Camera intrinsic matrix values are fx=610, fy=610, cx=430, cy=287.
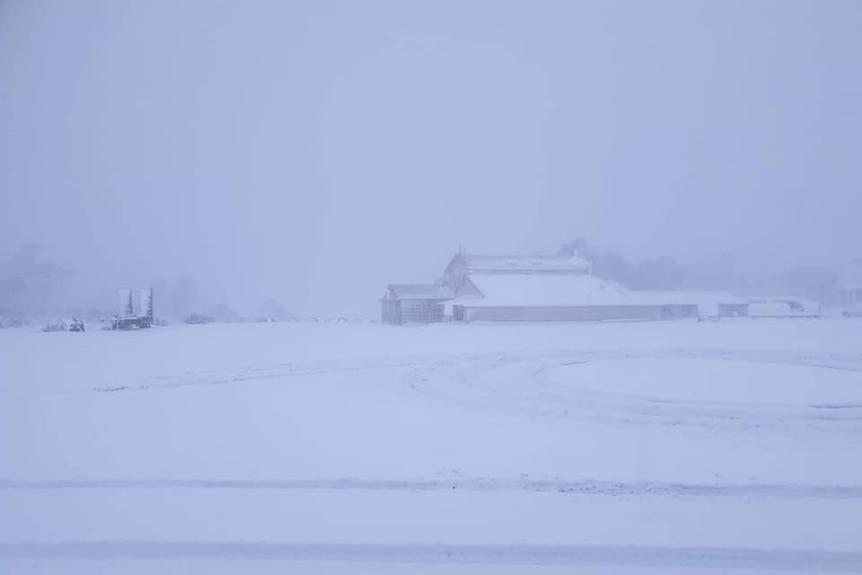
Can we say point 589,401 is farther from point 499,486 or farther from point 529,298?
point 529,298

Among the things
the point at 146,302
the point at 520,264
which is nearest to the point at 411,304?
the point at 520,264

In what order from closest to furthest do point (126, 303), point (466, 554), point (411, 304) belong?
1. point (466, 554)
2. point (126, 303)
3. point (411, 304)

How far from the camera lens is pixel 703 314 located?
47531 millimetres

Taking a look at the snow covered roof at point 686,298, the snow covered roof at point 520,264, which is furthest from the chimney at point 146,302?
the snow covered roof at point 686,298

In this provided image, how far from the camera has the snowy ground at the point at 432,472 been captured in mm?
5422

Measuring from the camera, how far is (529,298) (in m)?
42.0

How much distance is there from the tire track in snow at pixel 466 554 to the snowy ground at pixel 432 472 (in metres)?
0.02

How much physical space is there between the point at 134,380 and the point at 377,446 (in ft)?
31.2

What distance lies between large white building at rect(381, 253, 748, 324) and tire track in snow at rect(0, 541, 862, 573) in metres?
34.8

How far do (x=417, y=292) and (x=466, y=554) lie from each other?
3959 centimetres

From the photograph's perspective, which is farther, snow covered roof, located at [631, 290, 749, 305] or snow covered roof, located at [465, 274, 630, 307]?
snow covered roof, located at [631, 290, 749, 305]

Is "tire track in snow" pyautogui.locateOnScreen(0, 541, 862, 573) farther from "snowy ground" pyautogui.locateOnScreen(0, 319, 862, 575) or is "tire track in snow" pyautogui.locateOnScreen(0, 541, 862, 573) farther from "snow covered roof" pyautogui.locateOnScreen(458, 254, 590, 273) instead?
"snow covered roof" pyautogui.locateOnScreen(458, 254, 590, 273)

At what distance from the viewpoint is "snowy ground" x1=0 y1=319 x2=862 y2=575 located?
542cm

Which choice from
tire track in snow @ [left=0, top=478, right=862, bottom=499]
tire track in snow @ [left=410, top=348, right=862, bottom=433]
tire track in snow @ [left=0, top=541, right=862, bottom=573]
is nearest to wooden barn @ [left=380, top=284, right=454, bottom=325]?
tire track in snow @ [left=410, top=348, right=862, bottom=433]
